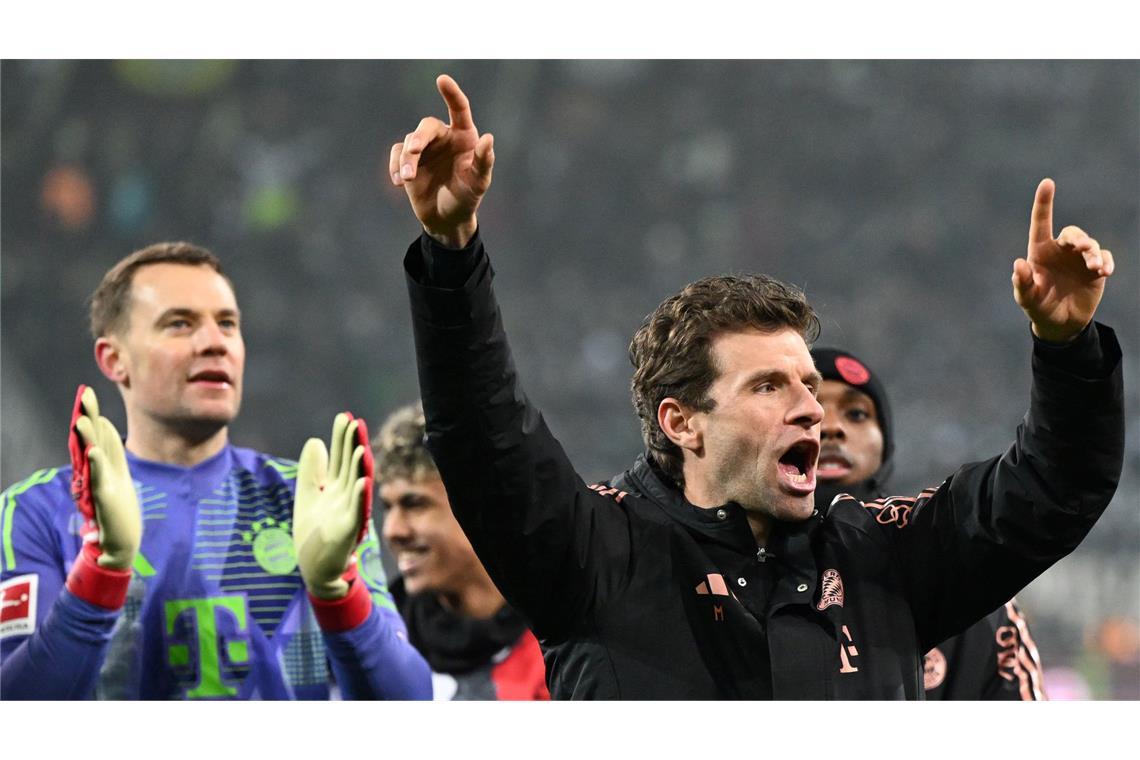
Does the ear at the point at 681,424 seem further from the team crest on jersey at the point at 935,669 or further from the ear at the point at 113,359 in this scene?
the ear at the point at 113,359

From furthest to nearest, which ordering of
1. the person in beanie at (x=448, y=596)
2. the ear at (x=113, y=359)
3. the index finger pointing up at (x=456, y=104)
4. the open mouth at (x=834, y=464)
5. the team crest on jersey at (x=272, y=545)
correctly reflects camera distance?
1. the person in beanie at (x=448, y=596)
2. the ear at (x=113, y=359)
3. the open mouth at (x=834, y=464)
4. the team crest on jersey at (x=272, y=545)
5. the index finger pointing up at (x=456, y=104)

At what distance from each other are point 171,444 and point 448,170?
192 centimetres

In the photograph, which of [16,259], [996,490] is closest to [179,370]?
[996,490]

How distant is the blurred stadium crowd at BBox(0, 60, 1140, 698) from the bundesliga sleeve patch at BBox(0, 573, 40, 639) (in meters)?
7.53

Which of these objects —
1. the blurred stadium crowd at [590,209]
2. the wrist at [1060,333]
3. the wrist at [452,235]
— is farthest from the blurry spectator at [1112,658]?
the wrist at [452,235]

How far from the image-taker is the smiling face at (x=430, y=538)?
431 centimetres

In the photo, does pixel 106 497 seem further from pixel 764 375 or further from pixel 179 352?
pixel 764 375

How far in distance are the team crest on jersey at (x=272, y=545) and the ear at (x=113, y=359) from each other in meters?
0.56

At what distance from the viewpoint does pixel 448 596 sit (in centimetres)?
437

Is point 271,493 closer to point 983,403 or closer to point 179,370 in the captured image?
point 179,370

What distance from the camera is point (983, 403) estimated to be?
38.7ft

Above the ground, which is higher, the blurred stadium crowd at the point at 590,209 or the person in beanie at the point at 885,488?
the blurred stadium crowd at the point at 590,209

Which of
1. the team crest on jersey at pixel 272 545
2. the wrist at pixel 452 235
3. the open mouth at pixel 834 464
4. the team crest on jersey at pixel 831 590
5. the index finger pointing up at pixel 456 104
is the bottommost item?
the team crest on jersey at pixel 831 590

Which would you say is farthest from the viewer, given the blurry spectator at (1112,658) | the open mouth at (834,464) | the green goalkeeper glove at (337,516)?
the blurry spectator at (1112,658)
